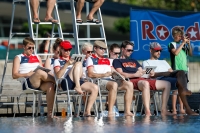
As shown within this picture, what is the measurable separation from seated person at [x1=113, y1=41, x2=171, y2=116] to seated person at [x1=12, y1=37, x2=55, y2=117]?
57.2 inches

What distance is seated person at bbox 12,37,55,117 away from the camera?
12.5 metres

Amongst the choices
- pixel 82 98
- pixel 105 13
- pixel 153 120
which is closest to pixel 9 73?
pixel 82 98

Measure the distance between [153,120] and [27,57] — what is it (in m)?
2.75

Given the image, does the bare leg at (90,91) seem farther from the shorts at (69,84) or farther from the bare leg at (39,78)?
the bare leg at (39,78)

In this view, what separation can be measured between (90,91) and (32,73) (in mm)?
1091

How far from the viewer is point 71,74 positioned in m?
12.7

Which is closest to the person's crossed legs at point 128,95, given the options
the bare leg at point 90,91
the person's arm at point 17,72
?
the bare leg at point 90,91

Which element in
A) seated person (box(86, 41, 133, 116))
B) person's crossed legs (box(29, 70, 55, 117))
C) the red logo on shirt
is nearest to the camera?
person's crossed legs (box(29, 70, 55, 117))

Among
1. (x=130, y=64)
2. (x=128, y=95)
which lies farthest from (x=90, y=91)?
(x=130, y=64)

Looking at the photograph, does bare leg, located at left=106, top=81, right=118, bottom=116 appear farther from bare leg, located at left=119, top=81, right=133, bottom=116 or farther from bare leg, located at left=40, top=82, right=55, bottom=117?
bare leg, located at left=40, top=82, right=55, bottom=117

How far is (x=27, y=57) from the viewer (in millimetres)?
12852

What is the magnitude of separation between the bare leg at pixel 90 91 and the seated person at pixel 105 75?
0.31m

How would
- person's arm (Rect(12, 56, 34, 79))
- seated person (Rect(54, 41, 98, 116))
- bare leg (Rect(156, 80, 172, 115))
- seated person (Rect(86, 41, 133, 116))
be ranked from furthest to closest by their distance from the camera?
bare leg (Rect(156, 80, 172, 115))
seated person (Rect(86, 41, 133, 116))
person's arm (Rect(12, 56, 34, 79))
seated person (Rect(54, 41, 98, 116))

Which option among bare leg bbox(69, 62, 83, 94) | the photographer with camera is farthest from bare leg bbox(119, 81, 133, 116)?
the photographer with camera
